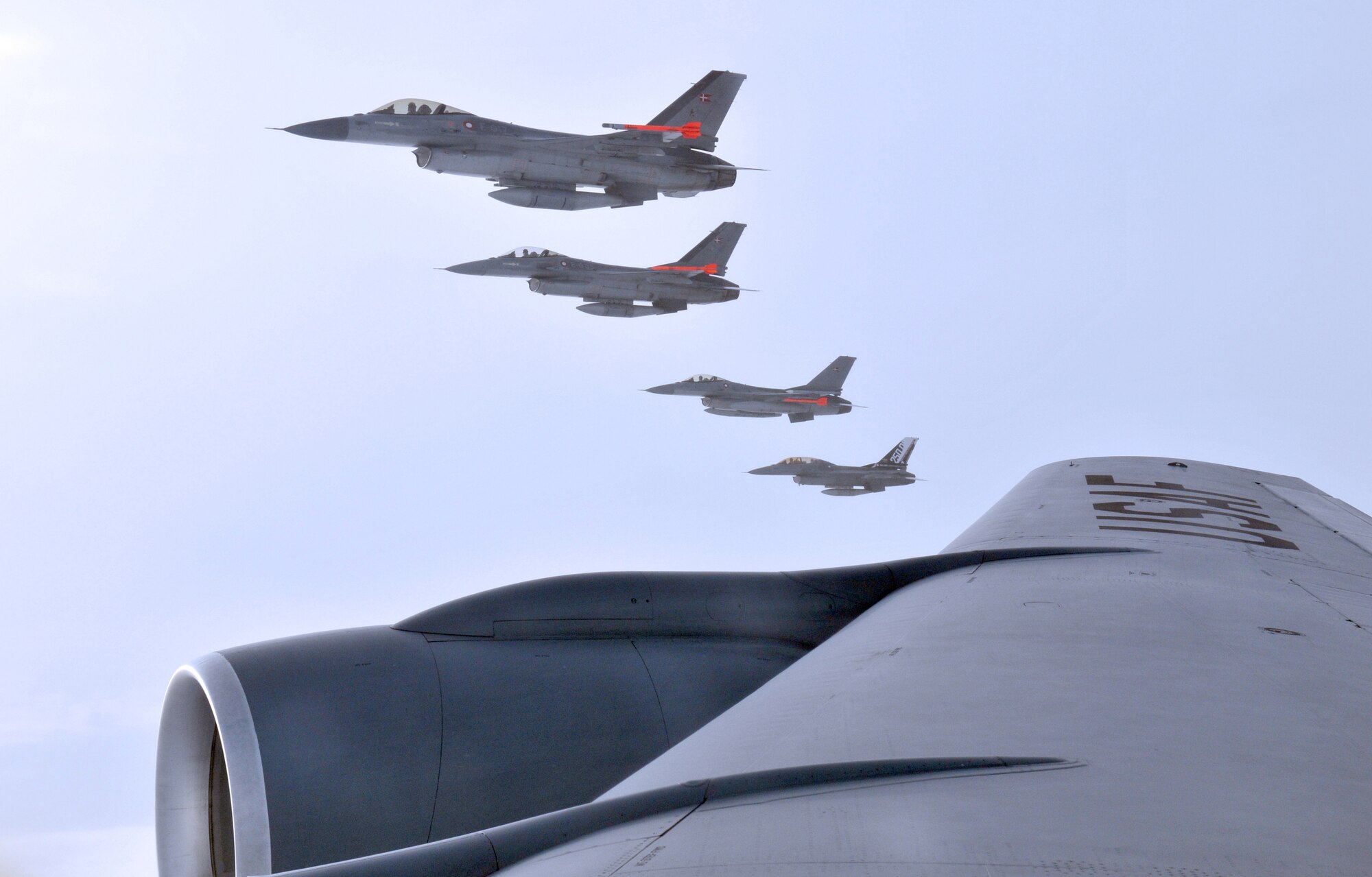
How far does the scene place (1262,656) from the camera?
2.72m

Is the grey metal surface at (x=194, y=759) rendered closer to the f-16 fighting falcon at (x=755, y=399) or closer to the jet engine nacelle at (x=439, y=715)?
the jet engine nacelle at (x=439, y=715)

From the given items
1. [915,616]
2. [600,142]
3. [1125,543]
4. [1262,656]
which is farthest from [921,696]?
[600,142]

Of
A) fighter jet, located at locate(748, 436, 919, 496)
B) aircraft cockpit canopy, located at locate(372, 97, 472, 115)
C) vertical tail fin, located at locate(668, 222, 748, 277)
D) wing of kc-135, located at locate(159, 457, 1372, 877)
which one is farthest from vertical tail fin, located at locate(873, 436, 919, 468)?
wing of kc-135, located at locate(159, 457, 1372, 877)

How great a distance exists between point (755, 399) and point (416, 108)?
648 inches

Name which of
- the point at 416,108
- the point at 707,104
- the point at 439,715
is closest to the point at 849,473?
the point at 707,104

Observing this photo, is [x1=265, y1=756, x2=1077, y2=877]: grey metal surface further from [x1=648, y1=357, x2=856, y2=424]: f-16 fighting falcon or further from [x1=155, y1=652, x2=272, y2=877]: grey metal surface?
[x1=648, y1=357, x2=856, y2=424]: f-16 fighting falcon

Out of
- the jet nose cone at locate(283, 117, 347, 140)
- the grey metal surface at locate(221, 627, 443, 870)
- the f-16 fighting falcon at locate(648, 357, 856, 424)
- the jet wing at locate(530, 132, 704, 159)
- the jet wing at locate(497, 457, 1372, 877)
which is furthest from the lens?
the f-16 fighting falcon at locate(648, 357, 856, 424)

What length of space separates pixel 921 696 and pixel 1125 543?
301 centimetres

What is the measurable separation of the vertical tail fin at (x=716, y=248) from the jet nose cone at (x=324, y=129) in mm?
12137

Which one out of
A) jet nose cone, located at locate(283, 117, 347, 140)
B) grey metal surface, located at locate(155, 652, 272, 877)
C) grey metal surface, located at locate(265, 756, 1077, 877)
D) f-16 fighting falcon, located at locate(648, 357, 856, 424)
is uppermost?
jet nose cone, located at locate(283, 117, 347, 140)

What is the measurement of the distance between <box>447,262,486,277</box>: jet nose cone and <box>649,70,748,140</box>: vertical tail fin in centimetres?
556

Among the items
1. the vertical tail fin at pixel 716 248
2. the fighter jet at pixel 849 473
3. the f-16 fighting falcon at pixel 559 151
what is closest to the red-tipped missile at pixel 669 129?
the f-16 fighting falcon at pixel 559 151

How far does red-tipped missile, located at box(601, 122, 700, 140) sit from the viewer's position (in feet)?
75.3

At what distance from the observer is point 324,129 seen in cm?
2123
